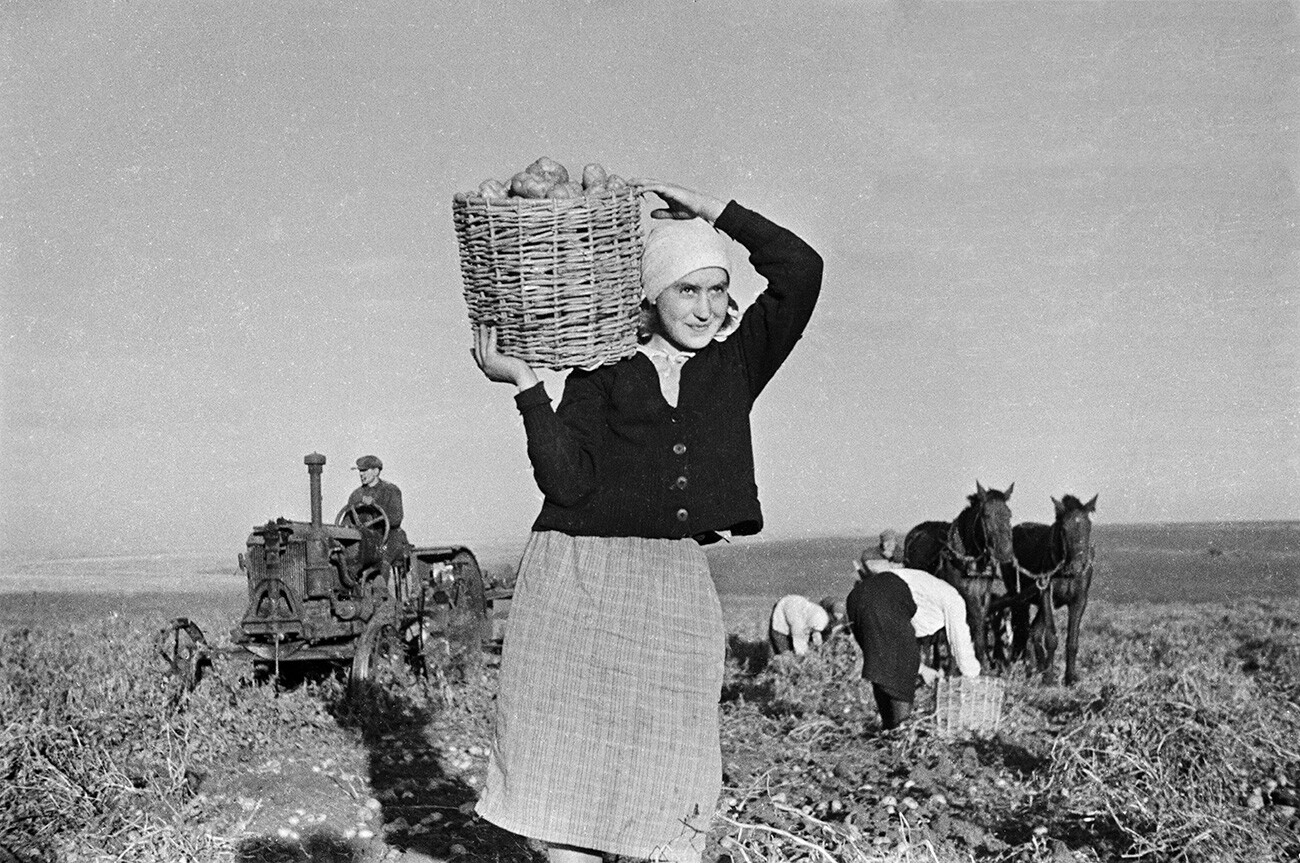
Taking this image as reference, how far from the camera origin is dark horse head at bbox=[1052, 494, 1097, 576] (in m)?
11.8

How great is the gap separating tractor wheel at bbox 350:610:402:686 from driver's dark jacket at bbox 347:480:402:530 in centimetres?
168

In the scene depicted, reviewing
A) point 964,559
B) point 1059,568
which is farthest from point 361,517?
point 1059,568

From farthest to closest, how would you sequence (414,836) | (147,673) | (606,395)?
(147,673)
(414,836)
(606,395)

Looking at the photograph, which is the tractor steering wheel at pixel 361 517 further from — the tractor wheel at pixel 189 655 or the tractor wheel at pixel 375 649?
the tractor wheel at pixel 189 655

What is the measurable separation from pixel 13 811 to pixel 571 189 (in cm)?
329

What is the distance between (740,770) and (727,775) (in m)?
0.15

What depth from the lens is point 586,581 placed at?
3.70 metres

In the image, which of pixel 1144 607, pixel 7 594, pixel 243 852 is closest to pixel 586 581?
pixel 243 852

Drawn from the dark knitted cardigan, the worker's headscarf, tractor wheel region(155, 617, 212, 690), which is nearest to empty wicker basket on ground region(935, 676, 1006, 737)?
the dark knitted cardigan

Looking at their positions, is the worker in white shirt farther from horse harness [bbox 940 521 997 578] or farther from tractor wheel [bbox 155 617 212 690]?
tractor wheel [bbox 155 617 212 690]

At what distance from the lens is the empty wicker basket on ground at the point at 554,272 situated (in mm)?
3461

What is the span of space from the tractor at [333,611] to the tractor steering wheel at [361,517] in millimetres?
134

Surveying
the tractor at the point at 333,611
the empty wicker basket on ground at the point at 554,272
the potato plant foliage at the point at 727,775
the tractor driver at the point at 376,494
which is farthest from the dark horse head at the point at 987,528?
the empty wicker basket on ground at the point at 554,272

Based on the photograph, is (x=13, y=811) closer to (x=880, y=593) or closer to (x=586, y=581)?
(x=586, y=581)
